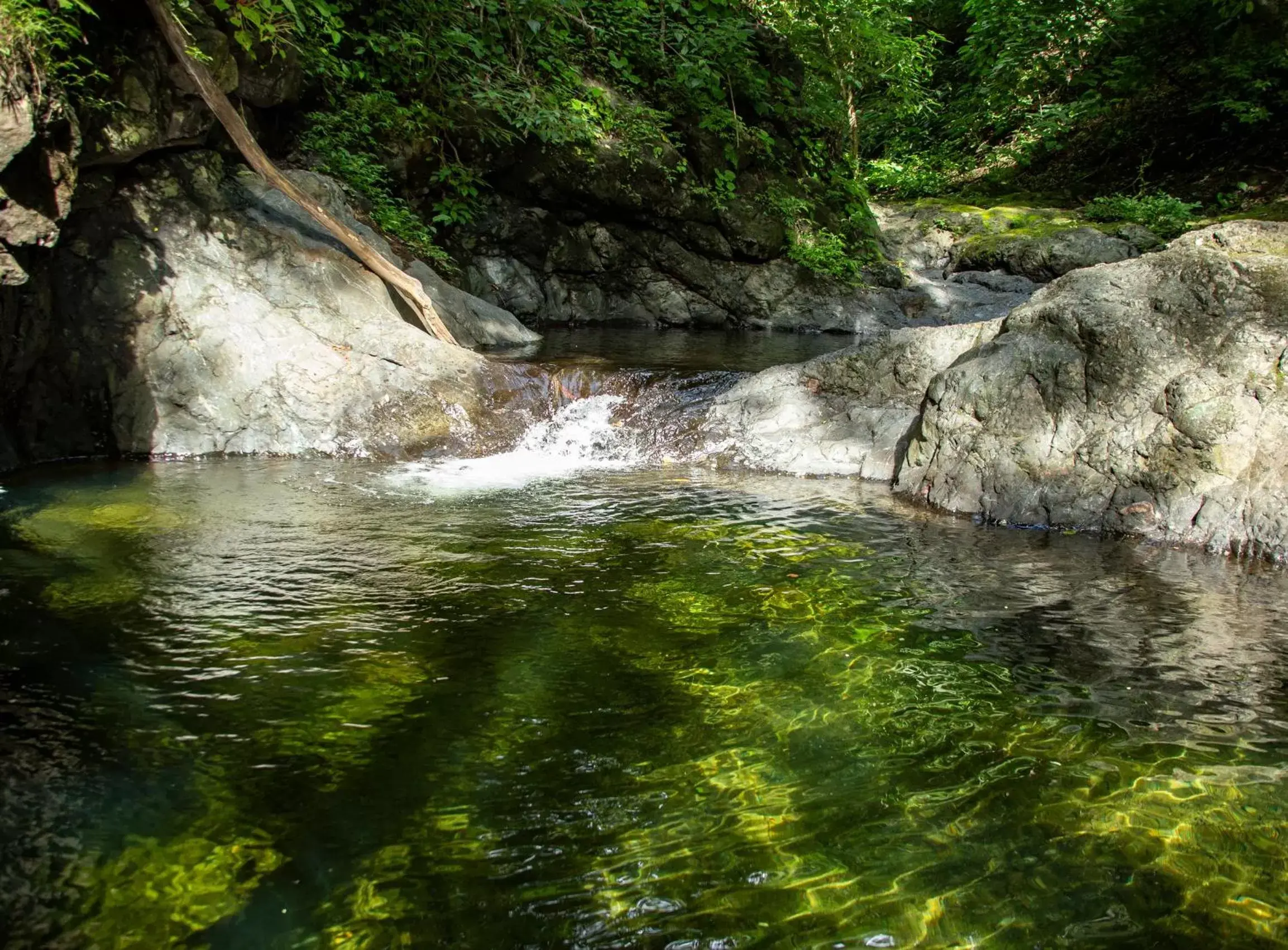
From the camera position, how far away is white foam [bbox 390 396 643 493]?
24.7ft

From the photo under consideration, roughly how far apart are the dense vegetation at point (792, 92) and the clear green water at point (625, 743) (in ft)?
15.2

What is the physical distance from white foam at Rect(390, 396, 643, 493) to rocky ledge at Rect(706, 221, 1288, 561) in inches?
57.4

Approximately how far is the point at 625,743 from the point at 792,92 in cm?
1604

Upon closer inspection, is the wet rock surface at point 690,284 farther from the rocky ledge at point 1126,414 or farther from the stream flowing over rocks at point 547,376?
the rocky ledge at point 1126,414

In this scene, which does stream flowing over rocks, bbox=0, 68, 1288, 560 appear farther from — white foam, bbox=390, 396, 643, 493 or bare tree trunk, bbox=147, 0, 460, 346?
bare tree trunk, bbox=147, 0, 460, 346

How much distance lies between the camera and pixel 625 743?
3287mm

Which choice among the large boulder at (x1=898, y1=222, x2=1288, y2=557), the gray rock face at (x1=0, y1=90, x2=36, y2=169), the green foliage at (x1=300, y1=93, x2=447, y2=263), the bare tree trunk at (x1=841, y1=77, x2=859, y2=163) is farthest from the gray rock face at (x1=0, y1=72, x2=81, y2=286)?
the bare tree trunk at (x1=841, y1=77, x2=859, y2=163)

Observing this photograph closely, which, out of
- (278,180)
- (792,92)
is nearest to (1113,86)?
(792,92)

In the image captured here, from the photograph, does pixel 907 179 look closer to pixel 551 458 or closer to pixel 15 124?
pixel 551 458

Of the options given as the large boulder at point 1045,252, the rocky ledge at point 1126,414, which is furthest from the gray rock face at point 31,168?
the large boulder at point 1045,252

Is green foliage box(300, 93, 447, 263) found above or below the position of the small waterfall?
above

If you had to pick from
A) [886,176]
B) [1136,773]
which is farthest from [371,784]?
[886,176]

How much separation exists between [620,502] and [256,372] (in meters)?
4.03

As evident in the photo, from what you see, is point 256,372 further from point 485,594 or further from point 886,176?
point 886,176
